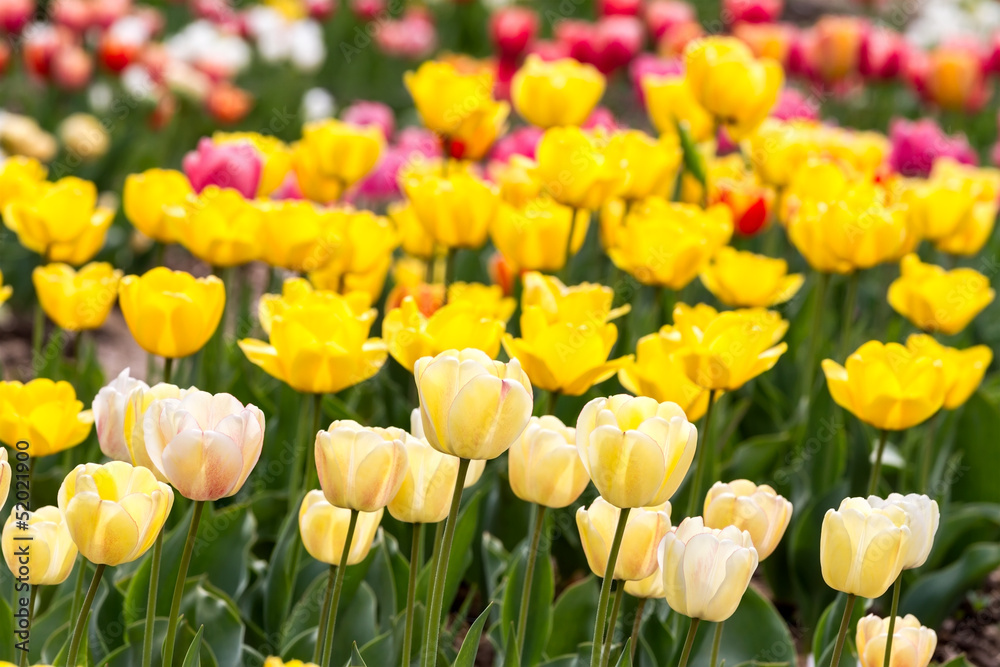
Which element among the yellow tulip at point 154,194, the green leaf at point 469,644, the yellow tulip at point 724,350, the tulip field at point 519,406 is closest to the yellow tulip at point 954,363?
the tulip field at point 519,406

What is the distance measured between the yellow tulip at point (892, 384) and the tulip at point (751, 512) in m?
0.38

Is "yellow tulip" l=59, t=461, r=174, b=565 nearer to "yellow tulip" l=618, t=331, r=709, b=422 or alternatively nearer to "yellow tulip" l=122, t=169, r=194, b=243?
"yellow tulip" l=618, t=331, r=709, b=422

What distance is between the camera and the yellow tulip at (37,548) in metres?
1.10

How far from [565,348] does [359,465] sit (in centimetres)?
47

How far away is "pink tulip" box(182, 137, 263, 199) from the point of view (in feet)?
6.90

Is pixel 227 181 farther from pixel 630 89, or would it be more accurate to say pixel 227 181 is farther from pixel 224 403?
pixel 630 89

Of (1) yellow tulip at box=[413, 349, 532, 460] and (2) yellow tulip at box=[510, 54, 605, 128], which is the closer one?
(1) yellow tulip at box=[413, 349, 532, 460]

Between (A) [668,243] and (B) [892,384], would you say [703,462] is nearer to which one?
(B) [892,384]

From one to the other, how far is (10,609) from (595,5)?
7272mm

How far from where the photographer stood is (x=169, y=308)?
149 cm

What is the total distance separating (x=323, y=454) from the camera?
1063 mm

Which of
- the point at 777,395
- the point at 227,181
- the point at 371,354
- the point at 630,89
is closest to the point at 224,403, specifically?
the point at 371,354

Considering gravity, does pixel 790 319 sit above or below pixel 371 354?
below

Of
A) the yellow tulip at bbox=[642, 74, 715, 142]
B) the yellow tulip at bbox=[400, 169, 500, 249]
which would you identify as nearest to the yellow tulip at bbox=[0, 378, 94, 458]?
the yellow tulip at bbox=[400, 169, 500, 249]
